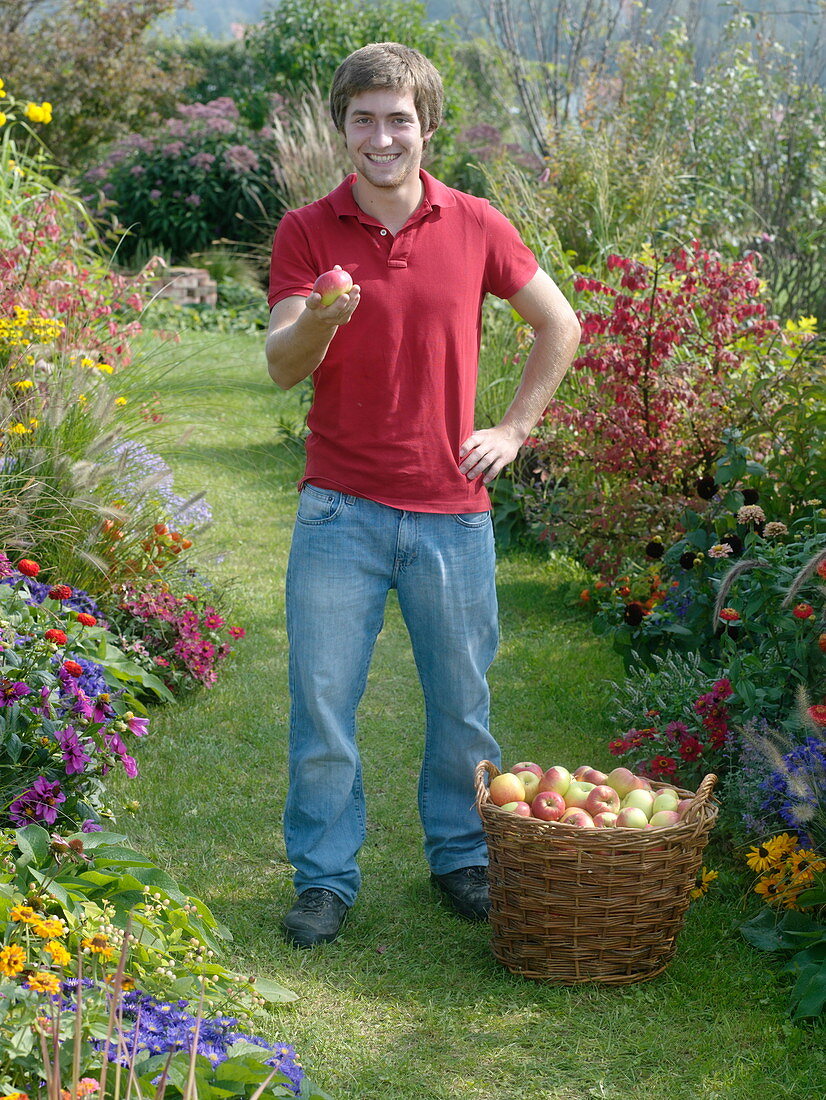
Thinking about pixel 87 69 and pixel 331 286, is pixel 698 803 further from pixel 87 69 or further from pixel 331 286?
pixel 87 69

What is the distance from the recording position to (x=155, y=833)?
11.3 feet

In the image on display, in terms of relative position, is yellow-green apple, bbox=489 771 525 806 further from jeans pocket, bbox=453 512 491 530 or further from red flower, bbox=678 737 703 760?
red flower, bbox=678 737 703 760

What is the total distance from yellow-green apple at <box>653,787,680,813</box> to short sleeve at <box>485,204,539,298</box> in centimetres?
126

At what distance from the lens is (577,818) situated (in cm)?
271

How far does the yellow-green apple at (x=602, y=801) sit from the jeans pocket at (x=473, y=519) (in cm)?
69

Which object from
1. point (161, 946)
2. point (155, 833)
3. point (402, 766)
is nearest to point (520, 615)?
point (402, 766)

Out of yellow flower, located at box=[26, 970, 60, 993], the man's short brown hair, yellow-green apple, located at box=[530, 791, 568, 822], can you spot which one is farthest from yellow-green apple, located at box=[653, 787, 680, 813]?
the man's short brown hair

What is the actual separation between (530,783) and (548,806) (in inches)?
6.0

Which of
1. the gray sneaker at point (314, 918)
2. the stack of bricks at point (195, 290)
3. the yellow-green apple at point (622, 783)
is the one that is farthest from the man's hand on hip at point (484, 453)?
the stack of bricks at point (195, 290)

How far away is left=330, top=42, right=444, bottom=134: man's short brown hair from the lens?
2.60 m

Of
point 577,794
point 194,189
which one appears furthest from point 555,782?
point 194,189

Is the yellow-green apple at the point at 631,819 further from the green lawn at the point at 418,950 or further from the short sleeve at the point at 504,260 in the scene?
the short sleeve at the point at 504,260

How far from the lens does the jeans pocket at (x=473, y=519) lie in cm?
283

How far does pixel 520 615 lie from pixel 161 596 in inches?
68.8
